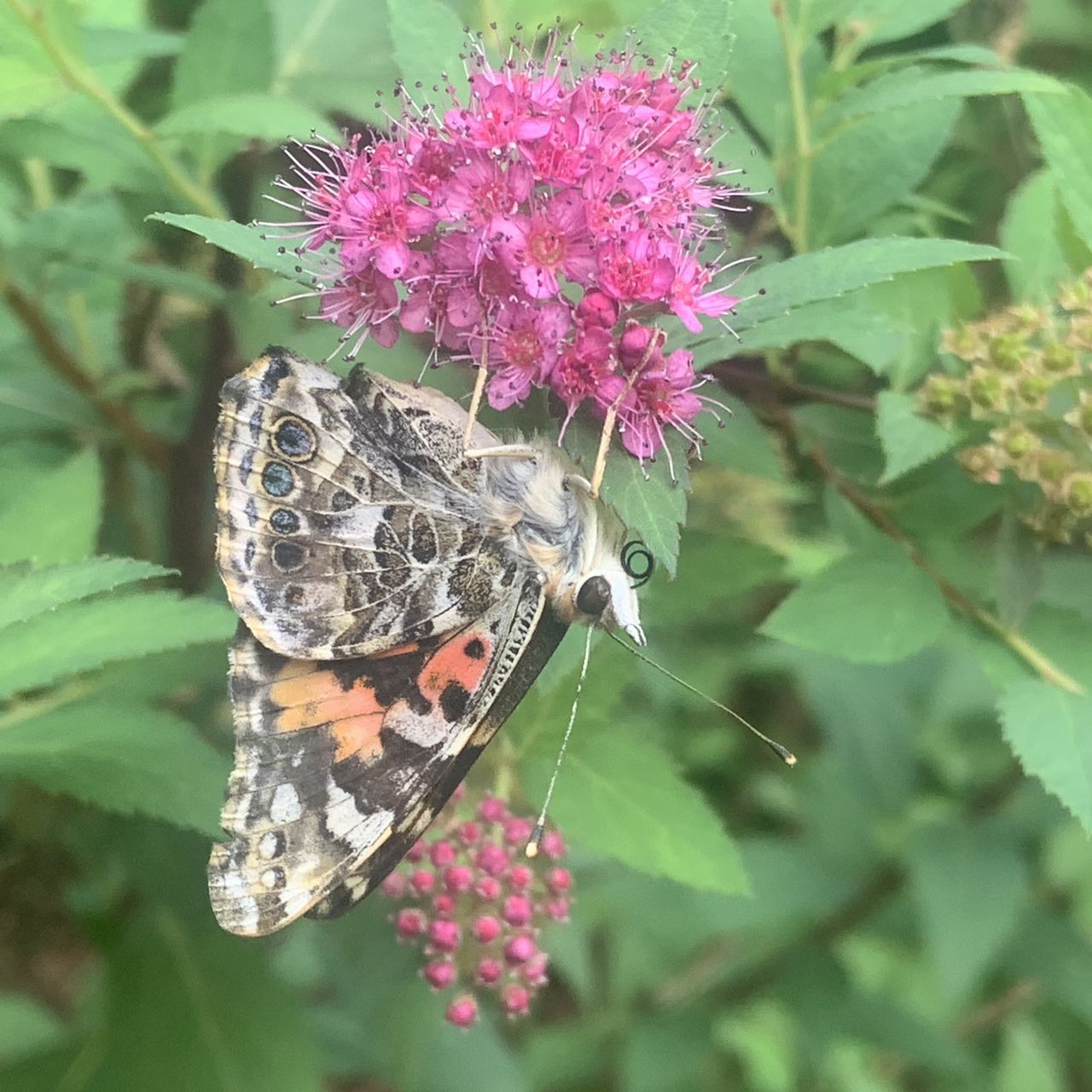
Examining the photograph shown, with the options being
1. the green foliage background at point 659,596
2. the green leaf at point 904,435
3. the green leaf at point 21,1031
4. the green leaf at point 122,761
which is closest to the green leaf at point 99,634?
the green foliage background at point 659,596

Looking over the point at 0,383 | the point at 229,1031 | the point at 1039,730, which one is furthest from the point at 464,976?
the point at 0,383

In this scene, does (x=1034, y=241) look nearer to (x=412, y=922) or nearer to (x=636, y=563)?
(x=636, y=563)

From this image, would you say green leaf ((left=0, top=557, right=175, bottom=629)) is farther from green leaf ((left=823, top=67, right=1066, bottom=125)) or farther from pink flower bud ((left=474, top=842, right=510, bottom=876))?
green leaf ((left=823, top=67, right=1066, bottom=125))

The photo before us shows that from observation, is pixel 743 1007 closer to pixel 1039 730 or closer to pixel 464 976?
pixel 464 976

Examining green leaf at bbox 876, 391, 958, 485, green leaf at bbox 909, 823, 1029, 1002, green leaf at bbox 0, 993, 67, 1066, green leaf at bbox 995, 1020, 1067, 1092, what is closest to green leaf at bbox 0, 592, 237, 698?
green leaf at bbox 876, 391, 958, 485

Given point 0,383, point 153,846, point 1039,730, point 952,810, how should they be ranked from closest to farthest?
point 1039,730 < point 0,383 < point 153,846 < point 952,810

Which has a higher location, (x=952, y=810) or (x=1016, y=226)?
(x=1016, y=226)

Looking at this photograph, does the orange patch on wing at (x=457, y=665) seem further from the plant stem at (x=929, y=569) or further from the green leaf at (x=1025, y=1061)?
the green leaf at (x=1025, y=1061)
